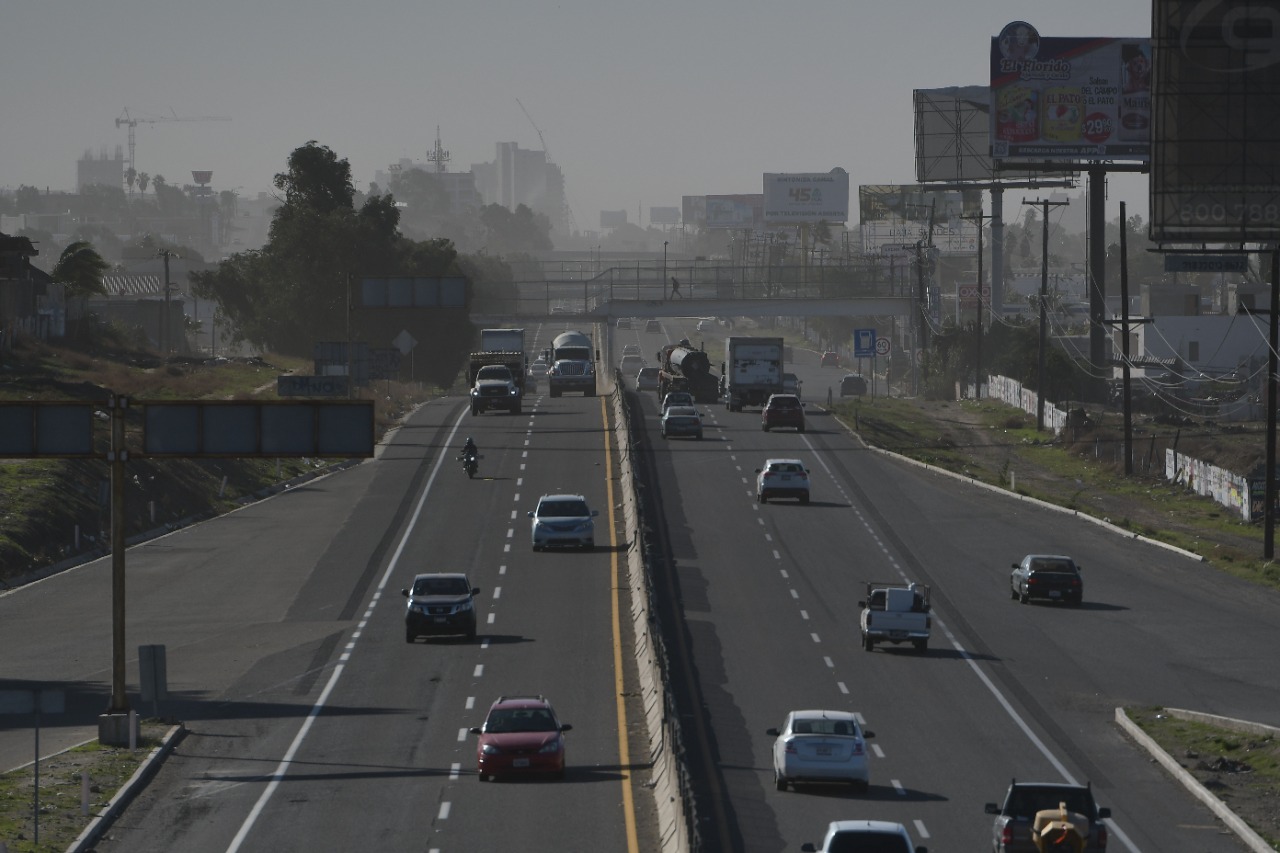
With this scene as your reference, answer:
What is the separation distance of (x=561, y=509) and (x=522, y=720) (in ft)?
91.4

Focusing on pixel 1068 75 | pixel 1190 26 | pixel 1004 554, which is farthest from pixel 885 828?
pixel 1068 75

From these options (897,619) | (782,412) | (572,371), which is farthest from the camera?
(572,371)

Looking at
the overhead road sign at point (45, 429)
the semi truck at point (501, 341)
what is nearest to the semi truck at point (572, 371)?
the semi truck at point (501, 341)

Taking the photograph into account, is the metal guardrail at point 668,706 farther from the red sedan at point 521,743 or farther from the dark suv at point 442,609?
the dark suv at point 442,609

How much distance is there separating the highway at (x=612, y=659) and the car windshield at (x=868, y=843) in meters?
4.22

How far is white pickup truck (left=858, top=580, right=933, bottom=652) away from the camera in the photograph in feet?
142

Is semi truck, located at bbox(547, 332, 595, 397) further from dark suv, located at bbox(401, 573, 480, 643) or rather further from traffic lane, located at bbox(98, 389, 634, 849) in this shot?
traffic lane, located at bbox(98, 389, 634, 849)

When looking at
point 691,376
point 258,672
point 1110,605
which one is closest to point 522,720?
point 258,672

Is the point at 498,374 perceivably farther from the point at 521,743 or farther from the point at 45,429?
the point at 521,743

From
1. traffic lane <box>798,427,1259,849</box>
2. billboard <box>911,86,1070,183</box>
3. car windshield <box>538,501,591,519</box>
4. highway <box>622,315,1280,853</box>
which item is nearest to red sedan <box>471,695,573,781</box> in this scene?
highway <box>622,315,1280,853</box>

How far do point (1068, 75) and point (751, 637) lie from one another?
68.7 meters

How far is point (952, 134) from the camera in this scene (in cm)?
12494

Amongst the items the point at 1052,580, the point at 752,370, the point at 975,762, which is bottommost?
the point at 975,762

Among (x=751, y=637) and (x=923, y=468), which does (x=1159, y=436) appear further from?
(x=751, y=637)
